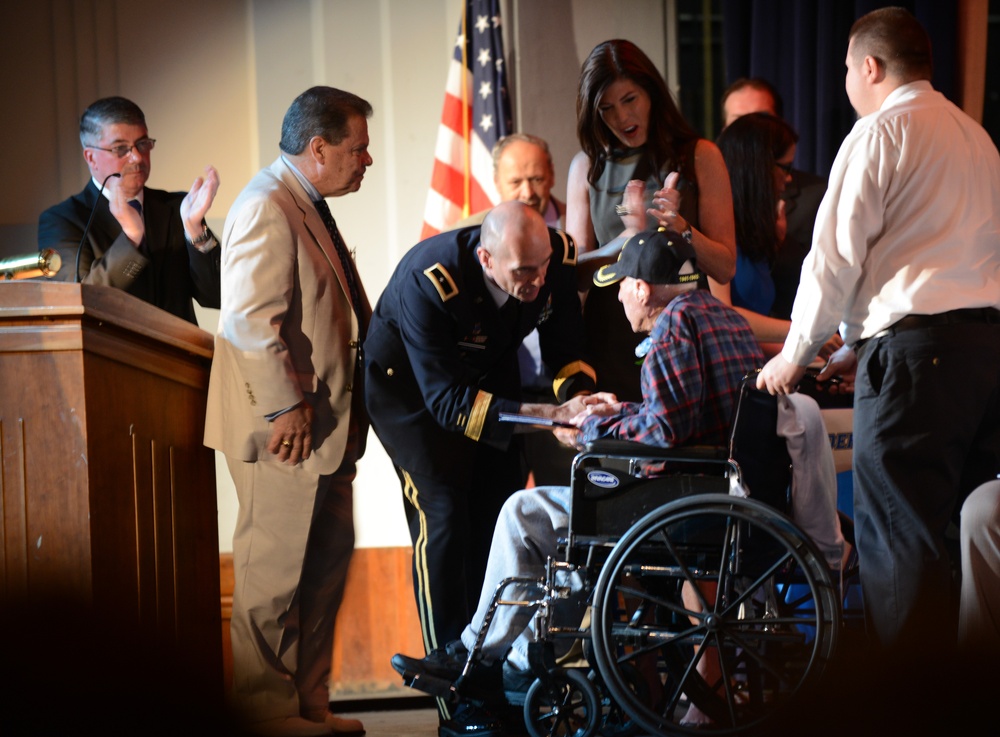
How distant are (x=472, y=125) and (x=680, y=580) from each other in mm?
2374

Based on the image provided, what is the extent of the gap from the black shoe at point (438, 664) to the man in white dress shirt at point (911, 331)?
92cm

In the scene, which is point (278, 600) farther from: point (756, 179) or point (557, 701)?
point (756, 179)

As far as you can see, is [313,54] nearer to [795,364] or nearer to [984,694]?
[795,364]

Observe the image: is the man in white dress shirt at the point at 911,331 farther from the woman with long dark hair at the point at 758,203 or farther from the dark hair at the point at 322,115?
the dark hair at the point at 322,115

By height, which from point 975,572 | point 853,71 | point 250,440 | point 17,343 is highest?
point 853,71

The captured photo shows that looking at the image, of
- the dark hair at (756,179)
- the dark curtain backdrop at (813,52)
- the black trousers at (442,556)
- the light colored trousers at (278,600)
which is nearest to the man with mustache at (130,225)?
the light colored trousers at (278,600)

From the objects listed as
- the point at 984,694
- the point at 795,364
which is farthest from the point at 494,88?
the point at 984,694

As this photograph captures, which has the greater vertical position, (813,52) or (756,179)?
(813,52)

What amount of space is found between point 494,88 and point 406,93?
0.42m

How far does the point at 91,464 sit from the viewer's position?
7.39ft

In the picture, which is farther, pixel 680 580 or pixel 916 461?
pixel 680 580

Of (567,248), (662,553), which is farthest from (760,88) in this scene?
(662,553)

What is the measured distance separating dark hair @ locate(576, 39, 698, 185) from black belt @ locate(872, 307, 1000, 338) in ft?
3.18

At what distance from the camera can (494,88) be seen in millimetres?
4441
